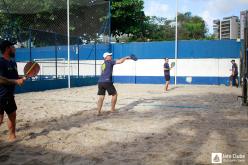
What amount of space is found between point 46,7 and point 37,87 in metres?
5.77

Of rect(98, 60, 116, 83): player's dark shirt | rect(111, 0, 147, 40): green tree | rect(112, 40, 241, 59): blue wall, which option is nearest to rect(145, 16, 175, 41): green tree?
rect(111, 0, 147, 40): green tree

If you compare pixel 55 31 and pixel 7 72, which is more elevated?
pixel 55 31

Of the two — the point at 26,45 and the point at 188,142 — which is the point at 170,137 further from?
the point at 26,45

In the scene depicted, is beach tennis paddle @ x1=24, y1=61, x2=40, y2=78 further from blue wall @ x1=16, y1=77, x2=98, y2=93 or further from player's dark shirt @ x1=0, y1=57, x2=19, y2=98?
blue wall @ x1=16, y1=77, x2=98, y2=93

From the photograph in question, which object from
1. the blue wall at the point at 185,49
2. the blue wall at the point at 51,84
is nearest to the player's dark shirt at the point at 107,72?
the blue wall at the point at 51,84

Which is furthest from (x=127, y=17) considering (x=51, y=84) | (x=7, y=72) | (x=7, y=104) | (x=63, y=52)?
(x=7, y=104)

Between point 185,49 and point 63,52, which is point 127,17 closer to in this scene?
point 185,49

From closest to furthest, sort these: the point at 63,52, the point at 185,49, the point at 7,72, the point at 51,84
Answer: the point at 7,72, the point at 51,84, the point at 63,52, the point at 185,49

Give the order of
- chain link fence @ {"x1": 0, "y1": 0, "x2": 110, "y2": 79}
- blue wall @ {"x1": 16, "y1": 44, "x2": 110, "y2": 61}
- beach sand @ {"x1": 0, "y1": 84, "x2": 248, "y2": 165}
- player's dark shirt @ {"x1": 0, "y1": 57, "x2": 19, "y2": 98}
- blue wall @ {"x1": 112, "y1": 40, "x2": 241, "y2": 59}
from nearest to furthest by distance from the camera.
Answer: beach sand @ {"x1": 0, "y1": 84, "x2": 248, "y2": 165} → player's dark shirt @ {"x1": 0, "y1": 57, "x2": 19, "y2": 98} → chain link fence @ {"x1": 0, "y1": 0, "x2": 110, "y2": 79} → blue wall @ {"x1": 16, "y1": 44, "x2": 110, "y2": 61} → blue wall @ {"x1": 112, "y1": 40, "x2": 241, "y2": 59}

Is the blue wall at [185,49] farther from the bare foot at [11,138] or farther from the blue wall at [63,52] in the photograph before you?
the bare foot at [11,138]

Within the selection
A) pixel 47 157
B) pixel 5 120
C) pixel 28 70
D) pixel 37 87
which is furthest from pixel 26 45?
pixel 47 157

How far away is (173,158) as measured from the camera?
5.30 m

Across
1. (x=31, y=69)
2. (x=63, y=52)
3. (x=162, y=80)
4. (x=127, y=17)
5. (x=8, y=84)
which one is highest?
(x=127, y=17)

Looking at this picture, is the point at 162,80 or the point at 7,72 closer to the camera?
the point at 7,72
